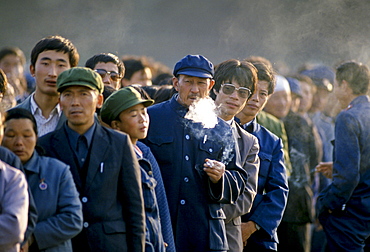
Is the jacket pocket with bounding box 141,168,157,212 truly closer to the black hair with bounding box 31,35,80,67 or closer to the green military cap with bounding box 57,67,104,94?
the green military cap with bounding box 57,67,104,94

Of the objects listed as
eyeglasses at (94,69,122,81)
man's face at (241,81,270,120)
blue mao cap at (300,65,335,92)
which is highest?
blue mao cap at (300,65,335,92)

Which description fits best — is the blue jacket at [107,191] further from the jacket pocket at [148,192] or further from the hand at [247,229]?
the hand at [247,229]

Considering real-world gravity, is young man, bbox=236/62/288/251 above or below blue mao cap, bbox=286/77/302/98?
below

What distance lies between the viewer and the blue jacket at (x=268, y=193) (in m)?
6.03

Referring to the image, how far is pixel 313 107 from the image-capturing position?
35.6 ft

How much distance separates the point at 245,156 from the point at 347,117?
196 centimetres

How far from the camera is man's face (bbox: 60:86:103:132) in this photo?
431cm

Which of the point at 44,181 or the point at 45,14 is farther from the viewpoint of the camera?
the point at 45,14

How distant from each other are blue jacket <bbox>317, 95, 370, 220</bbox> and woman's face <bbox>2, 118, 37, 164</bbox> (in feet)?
12.8

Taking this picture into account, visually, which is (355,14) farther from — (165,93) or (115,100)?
(115,100)

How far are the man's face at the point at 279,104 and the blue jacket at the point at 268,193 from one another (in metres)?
1.87

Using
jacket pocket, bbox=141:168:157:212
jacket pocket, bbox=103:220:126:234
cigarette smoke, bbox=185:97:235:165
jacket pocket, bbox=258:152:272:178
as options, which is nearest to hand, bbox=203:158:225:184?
cigarette smoke, bbox=185:97:235:165

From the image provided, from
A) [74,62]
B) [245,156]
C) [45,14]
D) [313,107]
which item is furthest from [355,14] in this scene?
[74,62]

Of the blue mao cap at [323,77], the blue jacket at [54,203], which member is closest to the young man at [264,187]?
the blue jacket at [54,203]
